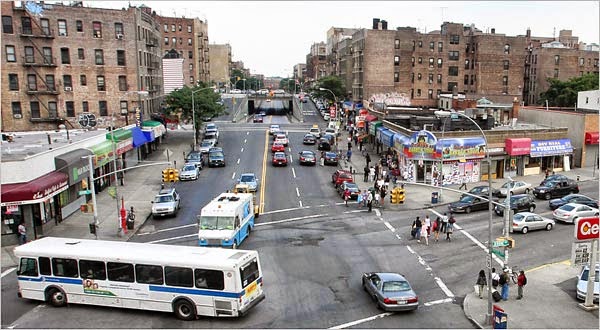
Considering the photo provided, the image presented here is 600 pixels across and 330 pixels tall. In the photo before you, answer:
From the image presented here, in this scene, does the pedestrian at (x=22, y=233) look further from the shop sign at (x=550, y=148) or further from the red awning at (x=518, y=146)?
the shop sign at (x=550, y=148)

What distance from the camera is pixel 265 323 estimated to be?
2000cm

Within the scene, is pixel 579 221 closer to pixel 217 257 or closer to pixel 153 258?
pixel 217 257

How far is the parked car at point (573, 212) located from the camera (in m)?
34.4

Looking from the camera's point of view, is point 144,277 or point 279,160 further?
point 279,160

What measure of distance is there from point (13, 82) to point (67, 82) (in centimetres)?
541

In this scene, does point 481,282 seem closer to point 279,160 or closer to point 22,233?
point 22,233

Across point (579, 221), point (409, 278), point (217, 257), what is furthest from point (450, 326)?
point (217, 257)

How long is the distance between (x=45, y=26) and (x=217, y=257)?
156ft

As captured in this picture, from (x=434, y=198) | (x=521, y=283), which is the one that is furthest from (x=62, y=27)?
(x=521, y=283)

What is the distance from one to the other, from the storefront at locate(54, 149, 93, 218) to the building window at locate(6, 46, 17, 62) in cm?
2231

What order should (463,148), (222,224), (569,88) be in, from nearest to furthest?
(222,224) → (463,148) → (569,88)

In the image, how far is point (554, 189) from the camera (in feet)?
138

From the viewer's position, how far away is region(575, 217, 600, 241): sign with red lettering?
70.4 ft

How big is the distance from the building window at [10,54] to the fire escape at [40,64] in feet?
2.83
